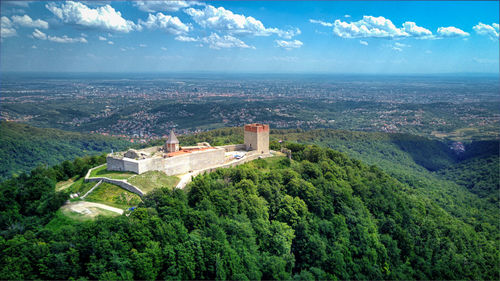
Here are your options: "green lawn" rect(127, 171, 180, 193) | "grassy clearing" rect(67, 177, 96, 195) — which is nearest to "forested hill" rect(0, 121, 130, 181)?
"grassy clearing" rect(67, 177, 96, 195)

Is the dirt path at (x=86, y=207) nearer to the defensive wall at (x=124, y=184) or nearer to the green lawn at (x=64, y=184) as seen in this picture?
the defensive wall at (x=124, y=184)

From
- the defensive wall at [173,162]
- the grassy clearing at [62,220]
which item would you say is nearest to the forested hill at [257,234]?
the grassy clearing at [62,220]

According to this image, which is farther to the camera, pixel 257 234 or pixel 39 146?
pixel 39 146

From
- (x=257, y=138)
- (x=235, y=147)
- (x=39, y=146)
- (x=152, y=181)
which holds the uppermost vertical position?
(x=257, y=138)

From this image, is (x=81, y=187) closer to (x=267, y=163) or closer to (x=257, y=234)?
(x=257, y=234)

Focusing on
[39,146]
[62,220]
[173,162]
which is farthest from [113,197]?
[39,146]

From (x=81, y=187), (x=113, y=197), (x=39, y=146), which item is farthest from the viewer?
(x=39, y=146)
